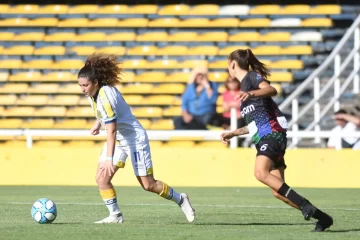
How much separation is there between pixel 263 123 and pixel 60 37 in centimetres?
1670

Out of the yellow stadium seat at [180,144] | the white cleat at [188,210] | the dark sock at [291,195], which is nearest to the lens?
the dark sock at [291,195]

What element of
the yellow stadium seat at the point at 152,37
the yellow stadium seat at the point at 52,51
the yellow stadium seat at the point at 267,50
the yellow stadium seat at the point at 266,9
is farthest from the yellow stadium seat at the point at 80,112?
the yellow stadium seat at the point at 266,9

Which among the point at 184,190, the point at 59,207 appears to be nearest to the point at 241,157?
the point at 184,190

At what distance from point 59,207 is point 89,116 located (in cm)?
1111

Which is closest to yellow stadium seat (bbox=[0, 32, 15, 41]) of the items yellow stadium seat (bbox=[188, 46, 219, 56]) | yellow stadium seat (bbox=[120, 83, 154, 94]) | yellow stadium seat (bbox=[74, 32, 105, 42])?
yellow stadium seat (bbox=[74, 32, 105, 42])

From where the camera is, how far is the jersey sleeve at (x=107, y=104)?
9.48 metres

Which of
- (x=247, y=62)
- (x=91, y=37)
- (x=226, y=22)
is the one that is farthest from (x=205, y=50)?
(x=247, y=62)

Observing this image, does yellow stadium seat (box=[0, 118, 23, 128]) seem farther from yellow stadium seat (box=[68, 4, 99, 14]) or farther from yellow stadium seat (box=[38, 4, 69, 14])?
yellow stadium seat (box=[68, 4, 99, 14])

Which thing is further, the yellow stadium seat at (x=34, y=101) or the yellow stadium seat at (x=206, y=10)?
the yellow stadium seat at (x=206, y=10)

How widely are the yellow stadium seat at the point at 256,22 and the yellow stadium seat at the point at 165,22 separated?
1672mm

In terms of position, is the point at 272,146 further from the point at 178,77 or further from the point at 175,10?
the point at 175,10

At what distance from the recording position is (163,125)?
2214 centimetres

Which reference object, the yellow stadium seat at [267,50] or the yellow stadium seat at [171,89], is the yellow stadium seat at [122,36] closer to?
the yellow stadium seat at [171,89]

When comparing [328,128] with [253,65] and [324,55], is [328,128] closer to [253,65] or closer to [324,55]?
[324,55]
